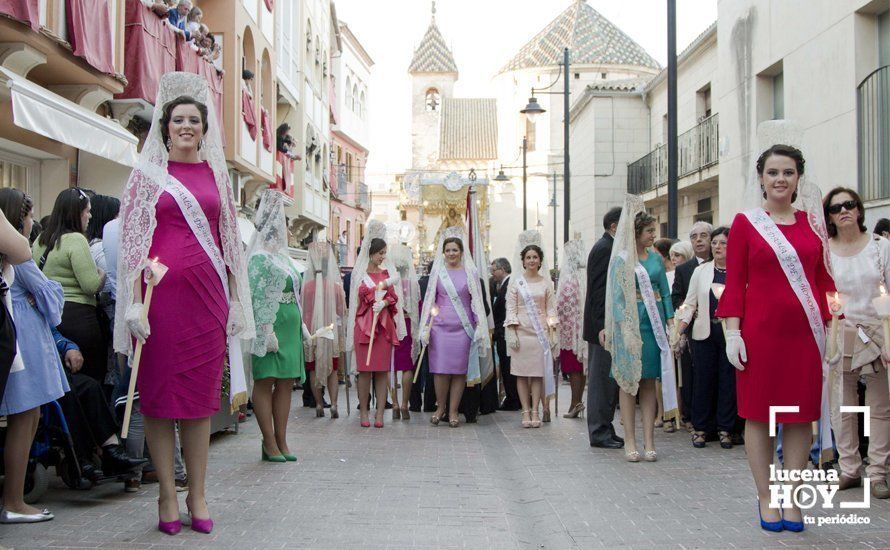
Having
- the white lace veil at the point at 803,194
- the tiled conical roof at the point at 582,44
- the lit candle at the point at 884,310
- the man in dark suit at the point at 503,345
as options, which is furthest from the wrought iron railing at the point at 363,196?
the white lace veil at the point at 803,194

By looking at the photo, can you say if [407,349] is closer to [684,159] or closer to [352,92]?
[684,159]

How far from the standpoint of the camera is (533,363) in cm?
1052

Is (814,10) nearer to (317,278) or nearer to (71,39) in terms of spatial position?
(317,278)

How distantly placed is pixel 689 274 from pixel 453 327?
9.08 feet

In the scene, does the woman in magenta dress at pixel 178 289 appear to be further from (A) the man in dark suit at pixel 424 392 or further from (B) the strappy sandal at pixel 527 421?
(A) the man in dark suit at pixel 424 392

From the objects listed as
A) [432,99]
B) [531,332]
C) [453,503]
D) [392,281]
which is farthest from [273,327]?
[432,99]

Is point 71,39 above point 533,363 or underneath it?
above

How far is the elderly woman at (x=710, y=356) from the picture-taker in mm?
8703

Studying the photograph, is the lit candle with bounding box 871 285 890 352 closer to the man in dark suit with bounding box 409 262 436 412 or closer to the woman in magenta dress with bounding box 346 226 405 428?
the woman in magenta dress with bounding box 346 226 405 428

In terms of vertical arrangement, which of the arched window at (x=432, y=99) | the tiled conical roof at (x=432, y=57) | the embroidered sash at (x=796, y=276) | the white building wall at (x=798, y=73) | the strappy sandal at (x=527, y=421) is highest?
the tiled conical roof at (x=432, y=57)

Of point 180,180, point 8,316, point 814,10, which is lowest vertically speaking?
point 8,316

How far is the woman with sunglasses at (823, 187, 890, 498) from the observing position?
6.32m

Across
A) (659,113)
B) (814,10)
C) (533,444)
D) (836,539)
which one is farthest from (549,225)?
(836,539)

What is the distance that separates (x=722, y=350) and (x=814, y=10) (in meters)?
6.86
